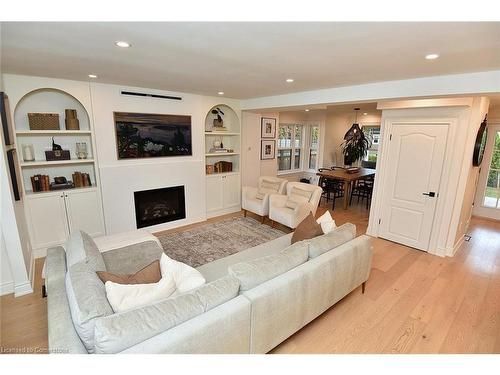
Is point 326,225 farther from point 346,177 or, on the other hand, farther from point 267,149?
point 267,149

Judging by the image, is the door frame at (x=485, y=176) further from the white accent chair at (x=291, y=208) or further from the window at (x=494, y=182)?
the white accent chair at (x=291, y=208)

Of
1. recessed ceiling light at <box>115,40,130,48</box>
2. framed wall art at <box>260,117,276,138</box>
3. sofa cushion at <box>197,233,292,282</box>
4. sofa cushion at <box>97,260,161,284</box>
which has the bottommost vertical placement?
sofa cushion at <box>197,233,292,282</box>

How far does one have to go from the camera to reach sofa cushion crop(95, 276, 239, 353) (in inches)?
48.6

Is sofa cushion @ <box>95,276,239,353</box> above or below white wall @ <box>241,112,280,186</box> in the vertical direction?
below

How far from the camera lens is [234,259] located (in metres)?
2.63

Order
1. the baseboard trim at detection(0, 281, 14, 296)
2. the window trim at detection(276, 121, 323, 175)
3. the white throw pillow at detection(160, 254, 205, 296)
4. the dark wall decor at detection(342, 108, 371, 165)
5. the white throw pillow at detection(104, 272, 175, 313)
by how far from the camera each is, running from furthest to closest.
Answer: the window trim at detection(276, 121, 323, 175) → the dark wall decor at detection(342, 108, 371, 165) → the baseboard trim at detection(0, 281, 14, 296) → the white throw pillow at detection(160, 254, 205, 296) → the white throw pillow at detection(104, 272, 175, 313)

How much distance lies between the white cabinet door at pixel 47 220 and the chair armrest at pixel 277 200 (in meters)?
3.30

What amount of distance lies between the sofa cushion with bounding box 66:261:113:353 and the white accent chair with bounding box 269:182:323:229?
3.08 metres

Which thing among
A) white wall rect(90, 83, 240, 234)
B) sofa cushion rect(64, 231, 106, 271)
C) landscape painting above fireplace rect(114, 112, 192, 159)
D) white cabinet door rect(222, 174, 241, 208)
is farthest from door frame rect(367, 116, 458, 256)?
sofa cushion rect(64, 231, 106, 271)

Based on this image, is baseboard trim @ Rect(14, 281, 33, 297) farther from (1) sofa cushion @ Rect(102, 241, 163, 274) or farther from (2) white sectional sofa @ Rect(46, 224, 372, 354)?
(1) sofa cushion @ Rect(102, 241, 163, 274)

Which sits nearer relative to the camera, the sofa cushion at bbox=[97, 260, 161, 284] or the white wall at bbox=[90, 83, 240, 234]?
the sofa cushion at bbox=[97, 260, 161, 284]

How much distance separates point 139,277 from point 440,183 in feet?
13.4

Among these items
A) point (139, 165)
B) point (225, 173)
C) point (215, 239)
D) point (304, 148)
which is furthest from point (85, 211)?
point (304, 148)
